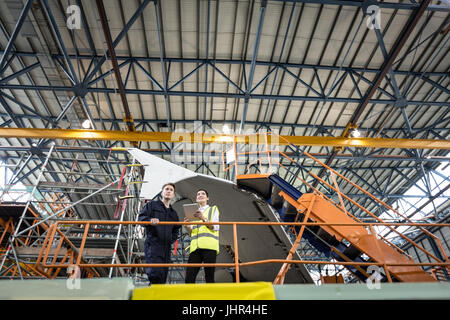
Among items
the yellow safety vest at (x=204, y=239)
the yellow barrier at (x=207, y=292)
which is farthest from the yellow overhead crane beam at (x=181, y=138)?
the yellow barrier at (x=207, y=292)

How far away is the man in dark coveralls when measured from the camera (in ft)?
15.2

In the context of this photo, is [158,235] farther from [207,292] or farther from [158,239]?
[207,292]

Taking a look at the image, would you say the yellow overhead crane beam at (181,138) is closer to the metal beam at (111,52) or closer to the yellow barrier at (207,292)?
the metal beam at (111,52)

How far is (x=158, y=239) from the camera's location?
4941 mm

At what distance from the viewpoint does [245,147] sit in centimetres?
1720

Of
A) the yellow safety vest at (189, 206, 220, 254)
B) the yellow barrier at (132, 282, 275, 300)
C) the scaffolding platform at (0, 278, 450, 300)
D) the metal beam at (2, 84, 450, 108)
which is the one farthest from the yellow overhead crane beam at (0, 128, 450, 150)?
the yellow barrier at (132, 282, 275, 300)

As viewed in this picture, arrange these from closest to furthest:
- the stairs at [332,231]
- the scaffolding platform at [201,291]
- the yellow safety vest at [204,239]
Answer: the scaffolding platform at [201,291], the yellow safety vest at [204,239], the stairs at [332,231]

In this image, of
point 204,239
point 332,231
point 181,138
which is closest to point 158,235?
point 204,239

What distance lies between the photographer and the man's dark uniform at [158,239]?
461 cm

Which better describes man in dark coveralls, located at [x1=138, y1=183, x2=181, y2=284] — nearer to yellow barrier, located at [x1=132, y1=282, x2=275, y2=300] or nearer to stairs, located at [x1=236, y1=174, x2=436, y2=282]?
yellow barrier, located at [x1=132, y1=282, x2=275, y2=300]

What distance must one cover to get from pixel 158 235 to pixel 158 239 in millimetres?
67
